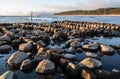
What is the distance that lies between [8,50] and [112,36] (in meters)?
17.3

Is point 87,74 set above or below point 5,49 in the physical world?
above

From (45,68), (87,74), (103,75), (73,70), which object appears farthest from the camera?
(45,68)

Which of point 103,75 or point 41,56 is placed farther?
point 41,56

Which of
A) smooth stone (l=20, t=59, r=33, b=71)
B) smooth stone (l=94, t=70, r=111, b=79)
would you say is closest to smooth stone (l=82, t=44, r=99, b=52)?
smooth stone (l=20, t=59, r=33, b=71)

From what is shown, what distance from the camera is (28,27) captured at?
45.0m

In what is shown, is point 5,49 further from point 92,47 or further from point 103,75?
point 103,75

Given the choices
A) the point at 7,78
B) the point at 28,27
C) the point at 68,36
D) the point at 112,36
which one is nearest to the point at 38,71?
the point at 7,78

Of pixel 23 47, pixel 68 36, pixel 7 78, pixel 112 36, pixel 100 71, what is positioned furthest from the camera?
pixel 112 36

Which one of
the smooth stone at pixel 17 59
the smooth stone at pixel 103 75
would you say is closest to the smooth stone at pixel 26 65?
the smooth stone at pixel 17 59

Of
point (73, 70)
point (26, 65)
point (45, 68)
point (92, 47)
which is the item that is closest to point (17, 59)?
point (26, 65)

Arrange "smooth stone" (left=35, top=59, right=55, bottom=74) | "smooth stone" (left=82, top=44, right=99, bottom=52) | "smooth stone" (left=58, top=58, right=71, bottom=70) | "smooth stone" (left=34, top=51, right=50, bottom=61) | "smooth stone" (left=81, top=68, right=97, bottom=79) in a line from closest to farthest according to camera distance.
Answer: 1. "smooth stone" (left=81, top=68, right=97, bottom=79)
2. "smooth stone" (left=35, top=59, right=55, bottom=74)
3. "smooth stone" (left=58, top=58, right=71, bottom=70)
4. "smooth stone" (left=34, top=51, right=50, bottom=61)
5. "smooth stone" (left=82, top=44, right=99, bottom=52)

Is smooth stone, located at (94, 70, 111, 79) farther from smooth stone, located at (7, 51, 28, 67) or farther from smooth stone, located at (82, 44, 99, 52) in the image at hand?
smooth stone, located at (82, 44, 99, 52)

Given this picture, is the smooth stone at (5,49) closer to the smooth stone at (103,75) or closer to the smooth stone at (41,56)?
the smooth stone at (41,56)

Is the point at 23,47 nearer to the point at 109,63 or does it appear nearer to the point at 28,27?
the point at 109,63
